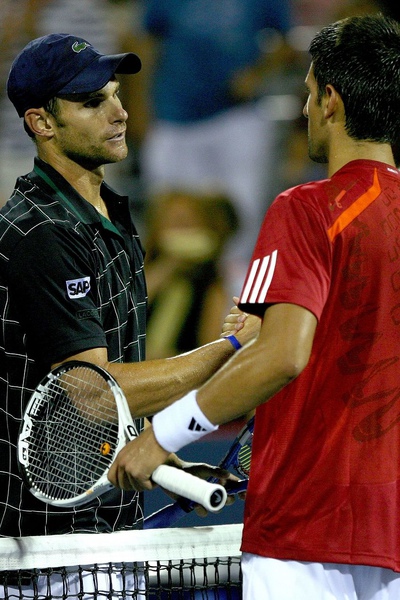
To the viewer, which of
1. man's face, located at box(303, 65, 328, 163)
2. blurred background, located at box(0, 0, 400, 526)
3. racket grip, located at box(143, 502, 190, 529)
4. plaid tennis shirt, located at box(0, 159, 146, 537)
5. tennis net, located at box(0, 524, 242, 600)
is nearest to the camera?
man's face, located at box(303, 65, 328, 163)

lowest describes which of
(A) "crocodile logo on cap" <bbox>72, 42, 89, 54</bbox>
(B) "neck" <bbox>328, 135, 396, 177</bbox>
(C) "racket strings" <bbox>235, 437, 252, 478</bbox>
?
(C) "racket strings" <bbox>235, 437, 252, 478</bbox>

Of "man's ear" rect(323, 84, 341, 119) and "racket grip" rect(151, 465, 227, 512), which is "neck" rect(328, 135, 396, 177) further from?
"racket grip" rect(151, 465, 227, 512)

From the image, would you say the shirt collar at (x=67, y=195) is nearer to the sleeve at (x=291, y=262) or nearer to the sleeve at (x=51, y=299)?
the sleeve at (x=51, y=299)

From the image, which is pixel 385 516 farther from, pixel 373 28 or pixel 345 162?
pixel 373 28

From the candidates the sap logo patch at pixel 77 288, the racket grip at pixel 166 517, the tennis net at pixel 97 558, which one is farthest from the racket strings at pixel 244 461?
the sap logo patch at pixel 77 288

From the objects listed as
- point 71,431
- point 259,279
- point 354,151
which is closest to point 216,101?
point 71,431

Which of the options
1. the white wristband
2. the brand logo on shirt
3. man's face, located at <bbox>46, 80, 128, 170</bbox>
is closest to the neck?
→ the brand logo on shirt

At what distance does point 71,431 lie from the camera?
101 inches

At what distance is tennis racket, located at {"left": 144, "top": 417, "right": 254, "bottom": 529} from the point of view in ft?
9.53

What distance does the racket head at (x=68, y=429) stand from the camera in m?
2.43

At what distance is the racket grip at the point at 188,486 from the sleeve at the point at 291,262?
1.26ft

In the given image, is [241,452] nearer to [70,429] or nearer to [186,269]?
[70,429]

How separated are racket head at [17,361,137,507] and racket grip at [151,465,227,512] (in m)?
0.23

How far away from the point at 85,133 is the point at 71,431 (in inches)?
37.6
